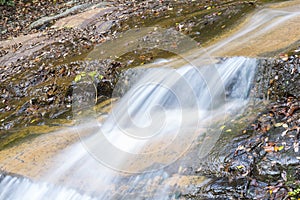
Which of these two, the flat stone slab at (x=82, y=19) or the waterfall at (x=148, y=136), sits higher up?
the flat stone slab at (x=82, y=19)

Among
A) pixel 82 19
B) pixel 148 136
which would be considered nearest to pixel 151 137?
pixel 148 136

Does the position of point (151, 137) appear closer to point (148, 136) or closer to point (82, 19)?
A: point (148, 136)

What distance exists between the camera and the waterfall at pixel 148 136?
411 centimetres

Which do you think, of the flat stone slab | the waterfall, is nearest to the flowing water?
the waterfall

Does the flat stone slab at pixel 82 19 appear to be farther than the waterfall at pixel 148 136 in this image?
Yes

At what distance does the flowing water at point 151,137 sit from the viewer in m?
4.05

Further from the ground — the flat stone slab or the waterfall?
the flat stone slab

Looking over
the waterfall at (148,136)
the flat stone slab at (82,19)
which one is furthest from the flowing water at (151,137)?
the flat stone slab at (82,19)

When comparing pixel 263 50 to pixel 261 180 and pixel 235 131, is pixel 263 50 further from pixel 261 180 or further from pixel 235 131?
pixel 261 180

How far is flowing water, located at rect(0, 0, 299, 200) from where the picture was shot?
4055mm

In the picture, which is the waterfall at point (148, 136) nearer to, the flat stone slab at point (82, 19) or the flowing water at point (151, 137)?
the flowing water at point (151, 137)

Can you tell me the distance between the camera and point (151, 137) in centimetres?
484

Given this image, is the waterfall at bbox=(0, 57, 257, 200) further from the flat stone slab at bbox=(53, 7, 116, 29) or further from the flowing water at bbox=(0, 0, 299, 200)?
the flat stone slab at bbox=(53, 7, 116, 29)

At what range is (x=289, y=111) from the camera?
13.6 ft
